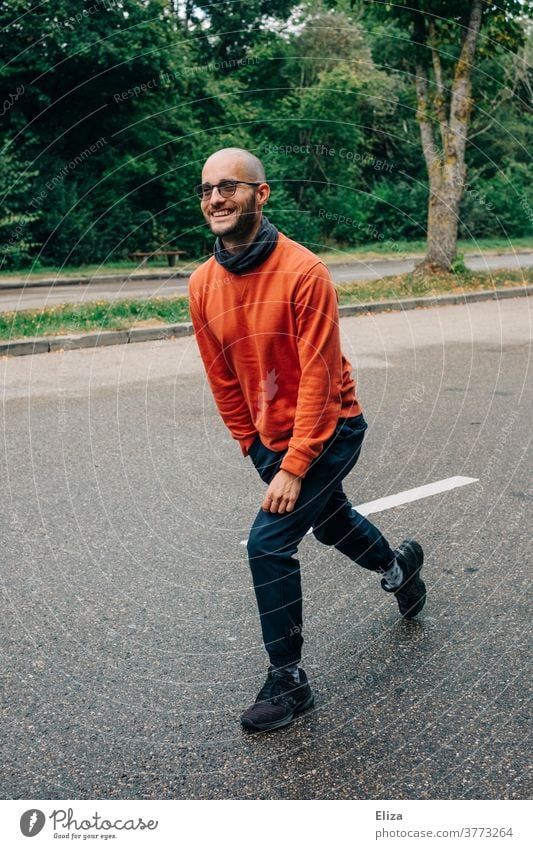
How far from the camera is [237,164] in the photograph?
2977 mm

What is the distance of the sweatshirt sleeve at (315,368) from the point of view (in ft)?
9.71

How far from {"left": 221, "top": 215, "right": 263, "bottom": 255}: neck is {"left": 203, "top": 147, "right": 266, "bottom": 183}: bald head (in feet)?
0.45

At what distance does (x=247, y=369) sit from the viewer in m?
3.21

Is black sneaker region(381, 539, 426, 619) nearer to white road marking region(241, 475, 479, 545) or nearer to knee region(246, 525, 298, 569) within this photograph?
knee region(246, 525, 298, 569)

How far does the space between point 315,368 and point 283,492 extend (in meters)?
0.40

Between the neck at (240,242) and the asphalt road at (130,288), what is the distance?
13131mm

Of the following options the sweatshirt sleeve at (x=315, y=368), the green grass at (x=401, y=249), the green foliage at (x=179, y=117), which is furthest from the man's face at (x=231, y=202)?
the green grass at (x=401, y=249)

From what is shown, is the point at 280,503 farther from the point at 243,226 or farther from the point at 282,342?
the point at 243,226

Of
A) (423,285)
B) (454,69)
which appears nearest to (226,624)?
(423,285)

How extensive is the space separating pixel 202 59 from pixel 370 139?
6323 mm

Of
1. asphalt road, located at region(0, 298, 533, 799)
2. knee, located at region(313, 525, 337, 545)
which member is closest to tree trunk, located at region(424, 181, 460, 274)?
asphalt road, located at region(0, 298, 533, 799)

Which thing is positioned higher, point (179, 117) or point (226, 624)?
point (179, 117)

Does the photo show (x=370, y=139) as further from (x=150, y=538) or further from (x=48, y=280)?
(x=150, y=538)
